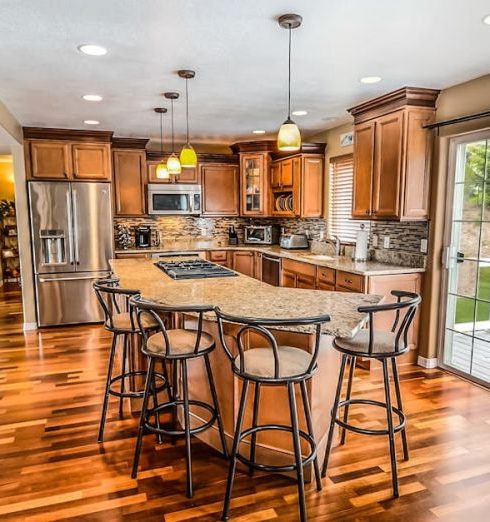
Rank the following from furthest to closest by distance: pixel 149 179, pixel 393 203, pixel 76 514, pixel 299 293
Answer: pixel 149 179 → pixel 393 203 → pixel 299 293 → pixel 76 514

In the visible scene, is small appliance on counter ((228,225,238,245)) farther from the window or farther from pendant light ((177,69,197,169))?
pendant light ((177,69,197,169))

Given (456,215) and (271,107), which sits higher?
(271,107)

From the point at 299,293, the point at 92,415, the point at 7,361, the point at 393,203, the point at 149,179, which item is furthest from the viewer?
the point at 149,179

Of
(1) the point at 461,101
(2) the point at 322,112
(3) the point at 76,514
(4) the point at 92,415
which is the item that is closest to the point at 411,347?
(1) the point at 461,101

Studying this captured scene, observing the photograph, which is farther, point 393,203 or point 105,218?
point 105,218

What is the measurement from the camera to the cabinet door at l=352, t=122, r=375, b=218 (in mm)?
4117

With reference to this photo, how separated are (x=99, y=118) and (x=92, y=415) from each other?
3.20 meters

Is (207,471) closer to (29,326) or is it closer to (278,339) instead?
(278,339)

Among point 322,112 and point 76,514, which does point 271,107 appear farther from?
point 76,514

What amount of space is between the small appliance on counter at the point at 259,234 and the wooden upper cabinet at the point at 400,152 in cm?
267

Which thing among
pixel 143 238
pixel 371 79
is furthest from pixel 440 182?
pixel 143 238

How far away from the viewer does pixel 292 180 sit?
18.9 feet

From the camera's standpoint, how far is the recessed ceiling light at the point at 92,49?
2.68 m

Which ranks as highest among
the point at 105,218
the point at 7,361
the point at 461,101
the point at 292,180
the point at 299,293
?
the point at 461,101
